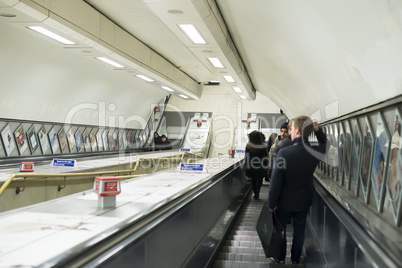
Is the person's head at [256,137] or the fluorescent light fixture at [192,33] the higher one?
the fluorescent light fixture at [192,33]

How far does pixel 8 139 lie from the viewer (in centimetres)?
1053

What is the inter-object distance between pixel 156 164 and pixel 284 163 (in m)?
7.90

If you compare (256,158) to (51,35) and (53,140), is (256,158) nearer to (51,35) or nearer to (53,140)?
(51,35)

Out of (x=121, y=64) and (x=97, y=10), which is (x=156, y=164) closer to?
(x=121, y=64)

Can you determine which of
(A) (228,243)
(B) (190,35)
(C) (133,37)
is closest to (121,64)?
(C) (133,37)

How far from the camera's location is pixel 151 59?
11.7 m

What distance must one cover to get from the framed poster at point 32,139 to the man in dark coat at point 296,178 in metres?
9.09

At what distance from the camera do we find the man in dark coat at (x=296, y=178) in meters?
4.62

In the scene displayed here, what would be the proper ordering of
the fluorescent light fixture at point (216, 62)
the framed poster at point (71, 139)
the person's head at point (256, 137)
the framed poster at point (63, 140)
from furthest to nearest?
the framed poster at point (71, 139) → the framed poster at point (63, 140) → the fluorescent light fixture at point (216, 62) → the person's head at point (256, 137)

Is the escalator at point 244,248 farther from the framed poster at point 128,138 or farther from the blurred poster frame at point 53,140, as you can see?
the framed poster at point 128,138

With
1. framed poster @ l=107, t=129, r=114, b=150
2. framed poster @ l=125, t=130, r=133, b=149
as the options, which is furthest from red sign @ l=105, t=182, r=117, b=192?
framed poster @ l=125, t=130, r=133, b=149

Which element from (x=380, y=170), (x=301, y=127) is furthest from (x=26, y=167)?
(x=380, y=170)

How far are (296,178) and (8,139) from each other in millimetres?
8606

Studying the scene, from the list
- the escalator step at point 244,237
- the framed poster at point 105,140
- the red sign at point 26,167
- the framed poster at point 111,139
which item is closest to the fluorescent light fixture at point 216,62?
the escalator step at point 244,237
